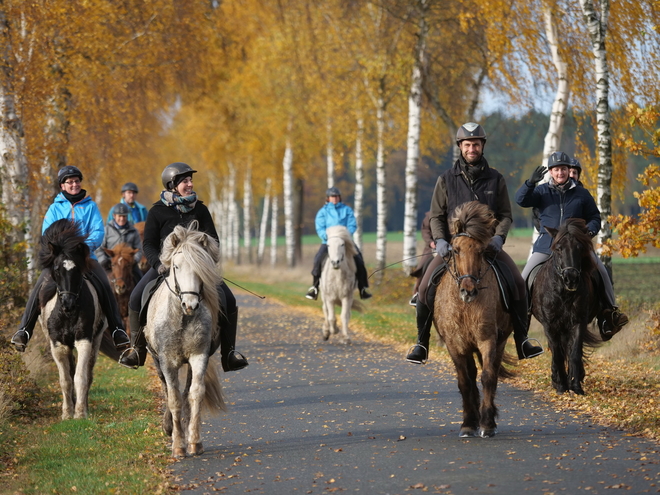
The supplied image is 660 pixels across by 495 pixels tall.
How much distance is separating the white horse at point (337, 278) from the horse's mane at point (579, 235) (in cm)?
709

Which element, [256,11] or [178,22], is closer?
[178,22]

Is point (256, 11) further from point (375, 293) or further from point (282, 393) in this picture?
point (282, 393)

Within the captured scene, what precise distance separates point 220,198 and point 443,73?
49747mm

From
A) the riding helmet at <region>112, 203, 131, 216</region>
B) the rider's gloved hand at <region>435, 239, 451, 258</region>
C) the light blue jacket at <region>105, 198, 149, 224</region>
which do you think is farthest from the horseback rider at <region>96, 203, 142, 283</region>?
the rider's gloved hand at <region>435, 239, 451, 258</region>

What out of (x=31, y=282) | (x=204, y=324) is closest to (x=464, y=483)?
(x=204, y=324)

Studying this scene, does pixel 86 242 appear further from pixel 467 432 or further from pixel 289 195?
pixel 289 195

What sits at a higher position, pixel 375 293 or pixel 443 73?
pixel 443 73

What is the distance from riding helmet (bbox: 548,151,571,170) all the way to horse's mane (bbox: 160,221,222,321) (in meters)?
4.87

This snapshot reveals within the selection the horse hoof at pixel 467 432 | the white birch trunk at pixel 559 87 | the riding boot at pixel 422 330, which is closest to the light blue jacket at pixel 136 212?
the white birch trunk at pixel 559 87

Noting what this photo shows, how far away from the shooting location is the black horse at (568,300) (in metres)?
10.9

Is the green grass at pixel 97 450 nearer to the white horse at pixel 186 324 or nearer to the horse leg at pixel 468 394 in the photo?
the white horse at pixel 186 324

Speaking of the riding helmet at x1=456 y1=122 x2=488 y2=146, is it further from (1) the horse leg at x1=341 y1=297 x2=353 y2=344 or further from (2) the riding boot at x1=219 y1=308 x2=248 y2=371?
(1) the horse leg at x1=341 y1=297 x2=353 y2=344

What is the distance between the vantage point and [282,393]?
39.5 ft

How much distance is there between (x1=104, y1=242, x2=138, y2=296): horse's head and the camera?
16.0 metres
